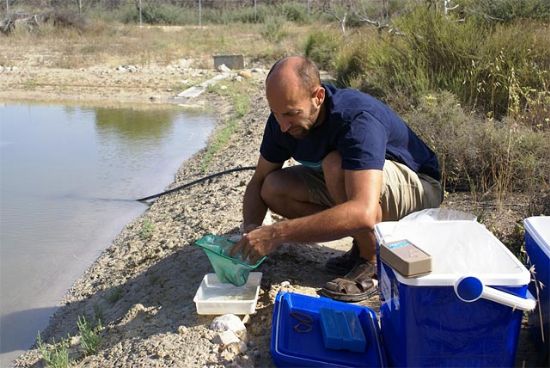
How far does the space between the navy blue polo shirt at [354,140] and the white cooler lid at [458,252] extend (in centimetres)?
46

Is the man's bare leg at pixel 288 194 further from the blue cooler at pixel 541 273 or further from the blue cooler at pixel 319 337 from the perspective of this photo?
the blue cooler at pixel 541 273

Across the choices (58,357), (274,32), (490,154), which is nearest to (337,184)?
(58,357)

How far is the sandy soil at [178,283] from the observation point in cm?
281

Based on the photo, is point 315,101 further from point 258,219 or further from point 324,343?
point 324,343

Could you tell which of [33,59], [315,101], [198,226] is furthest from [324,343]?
[33,59]

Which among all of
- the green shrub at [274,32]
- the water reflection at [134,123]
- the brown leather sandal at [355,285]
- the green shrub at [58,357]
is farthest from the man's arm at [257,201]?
the green shrub at [274,32]

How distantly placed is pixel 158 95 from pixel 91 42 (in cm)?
1040

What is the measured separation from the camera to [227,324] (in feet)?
9.39

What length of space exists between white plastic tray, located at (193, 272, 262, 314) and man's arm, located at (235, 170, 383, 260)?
0.85ft

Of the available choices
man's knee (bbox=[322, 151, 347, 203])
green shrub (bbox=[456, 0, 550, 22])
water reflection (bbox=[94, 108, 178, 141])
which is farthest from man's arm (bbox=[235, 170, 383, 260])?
water reflection (bbox=[94, 108, 178, 141])

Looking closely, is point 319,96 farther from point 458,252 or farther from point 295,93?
point 458,252

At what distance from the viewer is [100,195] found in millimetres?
6699

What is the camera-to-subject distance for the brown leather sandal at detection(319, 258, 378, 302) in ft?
10.3

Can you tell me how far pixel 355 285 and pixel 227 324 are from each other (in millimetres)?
684
